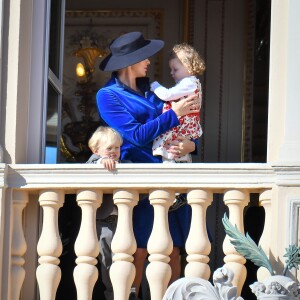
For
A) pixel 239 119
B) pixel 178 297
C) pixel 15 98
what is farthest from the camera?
pixel 239 119

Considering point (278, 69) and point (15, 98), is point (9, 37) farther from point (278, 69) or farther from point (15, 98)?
point (278, 69)

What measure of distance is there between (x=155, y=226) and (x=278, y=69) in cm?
110

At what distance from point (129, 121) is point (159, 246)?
0.81 m

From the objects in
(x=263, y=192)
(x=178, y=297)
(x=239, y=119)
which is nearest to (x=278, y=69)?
(x=263, y=192)

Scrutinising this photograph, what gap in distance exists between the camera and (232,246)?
9812mm

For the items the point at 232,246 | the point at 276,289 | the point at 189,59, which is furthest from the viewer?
the point at 189,59

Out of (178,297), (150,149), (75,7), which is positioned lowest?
(178,297)

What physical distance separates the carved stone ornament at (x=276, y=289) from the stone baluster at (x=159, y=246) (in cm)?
69

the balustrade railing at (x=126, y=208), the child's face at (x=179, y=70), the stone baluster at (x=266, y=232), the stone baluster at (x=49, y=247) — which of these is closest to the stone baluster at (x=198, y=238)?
the balustrade railing at (x=126, y=208)

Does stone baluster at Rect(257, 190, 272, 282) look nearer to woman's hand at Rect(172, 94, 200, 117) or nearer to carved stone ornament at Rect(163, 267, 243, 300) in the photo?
carved stone ornament at Rect(163, 267, 243, 300)

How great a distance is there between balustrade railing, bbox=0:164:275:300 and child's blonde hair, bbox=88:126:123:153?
0.81 feet

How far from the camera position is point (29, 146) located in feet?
33.7

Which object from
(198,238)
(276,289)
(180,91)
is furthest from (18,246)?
(276,289)

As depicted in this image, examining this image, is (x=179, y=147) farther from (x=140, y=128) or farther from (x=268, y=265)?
(x=268, y=265)
